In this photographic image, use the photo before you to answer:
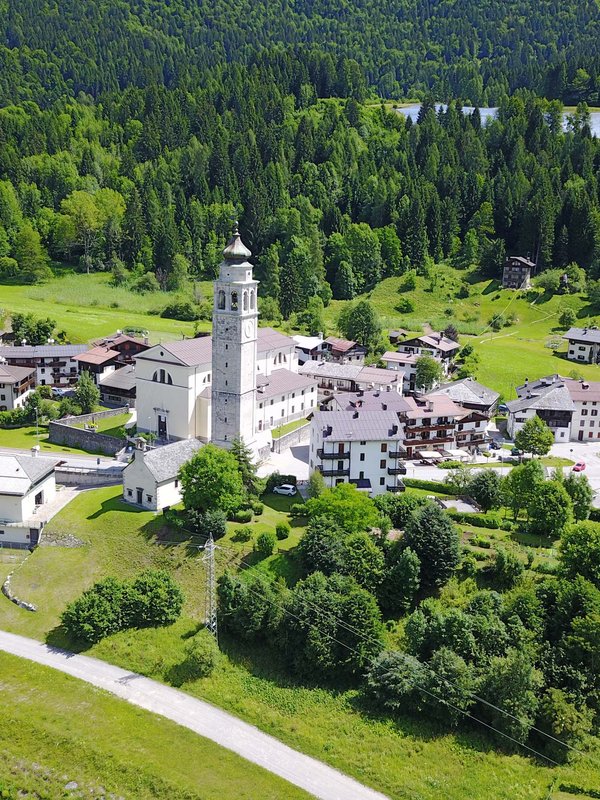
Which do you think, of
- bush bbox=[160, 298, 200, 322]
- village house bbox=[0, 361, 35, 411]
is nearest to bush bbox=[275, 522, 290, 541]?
village house bbox=[0, 361, 35, 411]

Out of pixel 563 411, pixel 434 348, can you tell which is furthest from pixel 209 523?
pixel 434 348

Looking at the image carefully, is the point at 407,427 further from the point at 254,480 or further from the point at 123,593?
the point at 123,593

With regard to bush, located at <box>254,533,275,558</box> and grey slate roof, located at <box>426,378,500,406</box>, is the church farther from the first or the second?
bush, located at <box>254,533,275,558</box>

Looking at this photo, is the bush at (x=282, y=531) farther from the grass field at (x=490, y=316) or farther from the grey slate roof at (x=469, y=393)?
the grass field at (x=490, y=316)

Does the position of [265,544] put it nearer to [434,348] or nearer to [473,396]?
[473,396]

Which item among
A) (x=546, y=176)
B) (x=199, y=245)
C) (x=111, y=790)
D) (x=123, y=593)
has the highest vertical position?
(x=546, y=176)

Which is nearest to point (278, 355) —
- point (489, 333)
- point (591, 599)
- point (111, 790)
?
point (489, 333)
